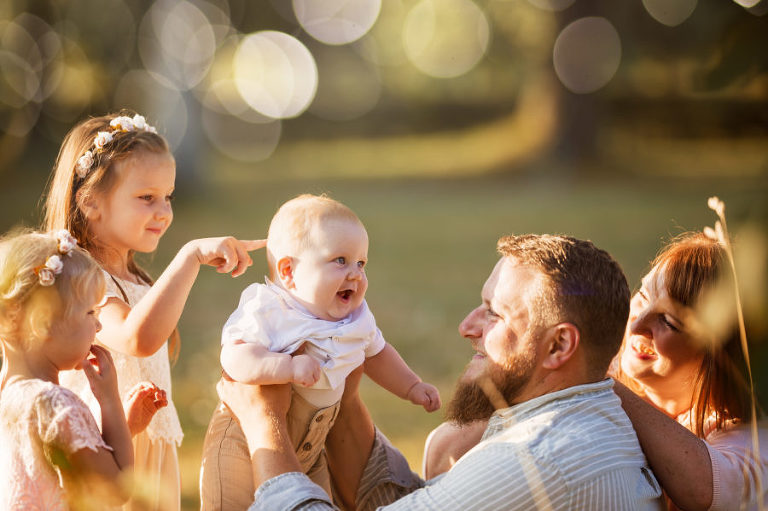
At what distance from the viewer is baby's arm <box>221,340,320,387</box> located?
2379 millimetres

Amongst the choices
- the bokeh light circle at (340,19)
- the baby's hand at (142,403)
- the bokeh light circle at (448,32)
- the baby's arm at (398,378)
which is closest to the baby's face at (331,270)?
the baby's arm at (398,378)

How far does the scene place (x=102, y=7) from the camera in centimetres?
1352

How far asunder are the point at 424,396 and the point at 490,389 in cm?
45

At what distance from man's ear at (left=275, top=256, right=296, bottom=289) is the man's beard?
1.98 feet

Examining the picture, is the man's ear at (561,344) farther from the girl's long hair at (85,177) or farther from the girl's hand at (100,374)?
the girl's long hair at (85,177)

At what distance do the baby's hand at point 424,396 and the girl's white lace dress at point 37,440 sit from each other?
106 cm

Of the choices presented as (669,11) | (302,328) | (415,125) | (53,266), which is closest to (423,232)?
(669,11)

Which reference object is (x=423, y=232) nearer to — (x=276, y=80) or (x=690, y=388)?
(x=690, y=388)

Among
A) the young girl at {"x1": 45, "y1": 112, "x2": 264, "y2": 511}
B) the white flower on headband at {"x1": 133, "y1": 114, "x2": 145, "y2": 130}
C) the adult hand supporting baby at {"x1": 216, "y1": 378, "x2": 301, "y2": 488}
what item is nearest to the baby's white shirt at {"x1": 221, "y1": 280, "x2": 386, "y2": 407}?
the adult hand supporting baby at {"x1": 216, "y1": 378, "x2": 301, "y2": 488}

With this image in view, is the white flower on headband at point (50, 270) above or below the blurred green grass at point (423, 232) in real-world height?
above

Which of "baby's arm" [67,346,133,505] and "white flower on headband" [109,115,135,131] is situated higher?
"white flower on headband" [109,115,135,131]

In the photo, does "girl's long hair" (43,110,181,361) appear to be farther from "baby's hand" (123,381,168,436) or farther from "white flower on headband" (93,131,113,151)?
"baby's hand" (123,381,168,436)

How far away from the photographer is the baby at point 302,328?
248 centimetres

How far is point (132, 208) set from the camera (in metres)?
2.91
